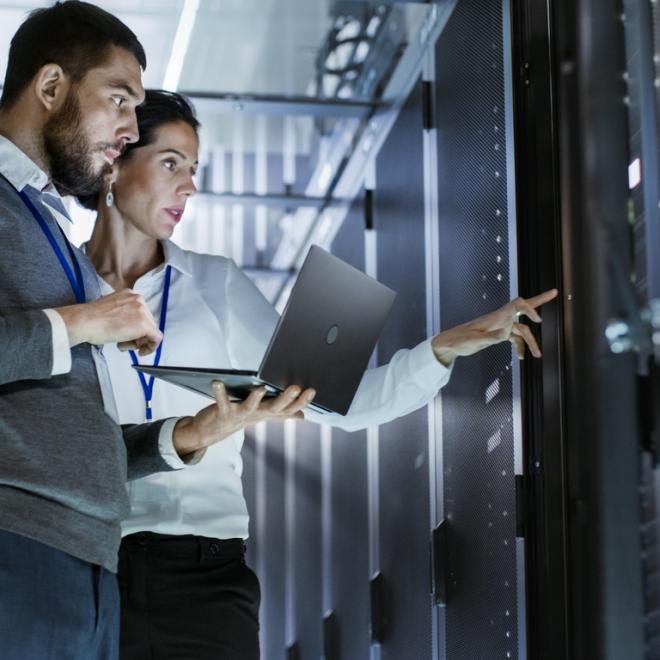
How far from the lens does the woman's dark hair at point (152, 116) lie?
9.78 feet

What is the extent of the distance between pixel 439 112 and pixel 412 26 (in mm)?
723

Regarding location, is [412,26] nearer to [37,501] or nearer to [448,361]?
[448,361]

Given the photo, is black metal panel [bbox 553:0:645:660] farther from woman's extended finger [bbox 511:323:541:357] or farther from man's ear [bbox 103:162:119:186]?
man's ear [bbox 103:162:119:186]

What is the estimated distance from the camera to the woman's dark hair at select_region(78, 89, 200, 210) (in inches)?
117

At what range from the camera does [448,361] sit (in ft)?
9.03

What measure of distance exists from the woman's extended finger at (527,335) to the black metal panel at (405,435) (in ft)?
3.62

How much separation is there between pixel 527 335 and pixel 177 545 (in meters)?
0.90

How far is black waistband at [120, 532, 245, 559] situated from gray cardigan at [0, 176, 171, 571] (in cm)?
56

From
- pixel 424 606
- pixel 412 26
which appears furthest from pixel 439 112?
pixel 424 606

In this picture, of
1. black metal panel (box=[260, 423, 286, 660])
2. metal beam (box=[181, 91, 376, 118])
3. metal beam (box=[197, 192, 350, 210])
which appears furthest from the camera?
black metal panel (box=[260, 423, 286, 660])

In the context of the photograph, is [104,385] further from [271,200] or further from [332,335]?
[271,200]

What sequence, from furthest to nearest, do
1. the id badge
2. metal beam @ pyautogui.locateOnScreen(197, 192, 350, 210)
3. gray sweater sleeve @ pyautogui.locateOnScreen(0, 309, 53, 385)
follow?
1. metal beam @ pyautogui.locateOnScreen(197, 192, 350, 210)
2. the id badge
3. gray sweater sleeve @ pyautogui.locateOnScreen(0, 309, 53, 385)

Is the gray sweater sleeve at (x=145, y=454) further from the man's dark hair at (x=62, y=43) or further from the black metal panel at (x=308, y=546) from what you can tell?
the black metal panel at (x=308, y=546)

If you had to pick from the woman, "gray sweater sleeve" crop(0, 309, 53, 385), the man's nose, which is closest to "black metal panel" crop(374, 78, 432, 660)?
the woman
